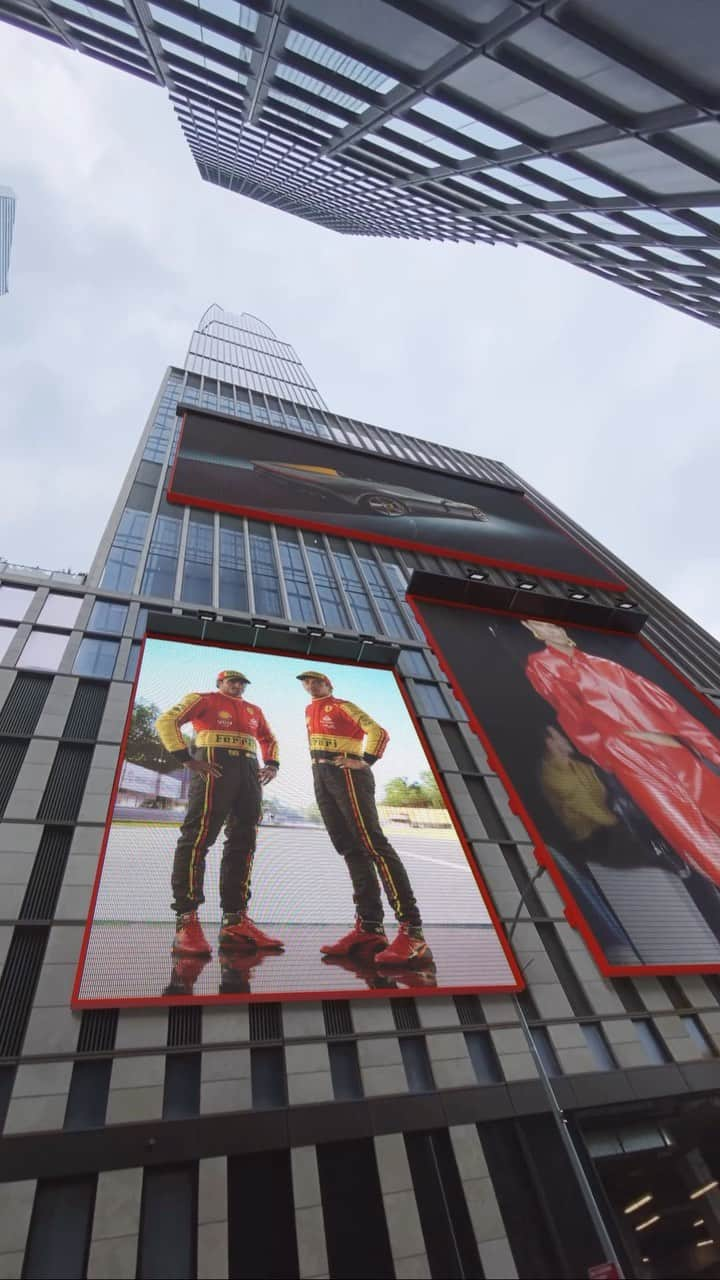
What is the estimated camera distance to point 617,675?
29.9 metres

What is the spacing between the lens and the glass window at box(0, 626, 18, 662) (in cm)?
2267

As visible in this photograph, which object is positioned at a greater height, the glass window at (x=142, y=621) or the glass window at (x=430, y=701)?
the glass window at (x=142, y=621)

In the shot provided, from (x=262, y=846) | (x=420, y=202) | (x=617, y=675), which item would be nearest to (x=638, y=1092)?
(x=262, y=846)

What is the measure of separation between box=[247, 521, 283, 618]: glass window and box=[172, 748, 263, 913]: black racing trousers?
1146 centimetres

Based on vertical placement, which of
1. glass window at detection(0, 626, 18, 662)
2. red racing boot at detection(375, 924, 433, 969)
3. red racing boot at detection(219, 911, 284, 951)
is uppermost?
glass window at detection(0, 626, 18, 662)

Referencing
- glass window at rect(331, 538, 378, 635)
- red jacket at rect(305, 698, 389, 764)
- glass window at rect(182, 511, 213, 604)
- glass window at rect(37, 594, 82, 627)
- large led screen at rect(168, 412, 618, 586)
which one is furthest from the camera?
large led screen at rect(168, 412, 618, 586)

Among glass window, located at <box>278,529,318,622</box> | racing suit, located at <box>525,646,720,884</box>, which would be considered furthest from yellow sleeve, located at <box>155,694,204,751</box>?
racing suit, located at <box>525,646,720,884</box>

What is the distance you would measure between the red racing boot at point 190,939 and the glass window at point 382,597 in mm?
18273

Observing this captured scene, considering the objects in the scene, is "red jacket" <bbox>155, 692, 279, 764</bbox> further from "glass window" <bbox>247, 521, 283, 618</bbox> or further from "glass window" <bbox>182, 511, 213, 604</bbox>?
"glass window" <bbox>247, 521, 283, 618</bbox>

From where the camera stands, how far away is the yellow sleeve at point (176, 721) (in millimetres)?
19969

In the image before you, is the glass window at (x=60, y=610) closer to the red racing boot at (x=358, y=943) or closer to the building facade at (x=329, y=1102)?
the building facade at (x=329, y=1102)

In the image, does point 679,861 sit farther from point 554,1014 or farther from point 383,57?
point 383,57

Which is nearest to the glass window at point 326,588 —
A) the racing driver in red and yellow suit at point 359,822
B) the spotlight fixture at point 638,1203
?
the racing driver in red and yellow suit at point 359,822

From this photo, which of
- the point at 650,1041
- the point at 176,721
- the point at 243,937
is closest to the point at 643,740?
the point at 650,1041
